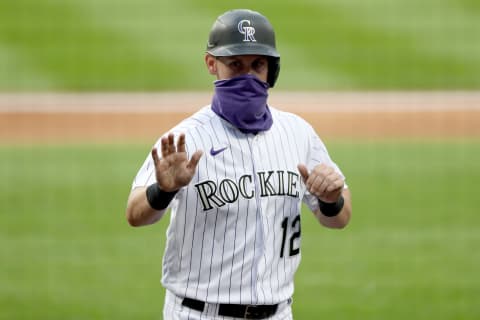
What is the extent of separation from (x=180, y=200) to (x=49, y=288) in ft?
13.9

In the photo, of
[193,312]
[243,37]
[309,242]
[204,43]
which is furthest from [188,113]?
[193,312]

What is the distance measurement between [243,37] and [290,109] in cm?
1196

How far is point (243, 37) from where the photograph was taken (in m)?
3.86

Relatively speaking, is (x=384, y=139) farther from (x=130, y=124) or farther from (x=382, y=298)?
(x=382, y=298)

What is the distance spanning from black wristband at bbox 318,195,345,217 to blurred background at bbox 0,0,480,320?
11.0 feet

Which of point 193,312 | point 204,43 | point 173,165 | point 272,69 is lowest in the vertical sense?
point 193,312

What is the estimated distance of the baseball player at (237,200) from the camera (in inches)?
148

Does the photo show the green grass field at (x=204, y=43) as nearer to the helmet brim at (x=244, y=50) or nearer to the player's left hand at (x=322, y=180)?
the helmet brim at (x=244, y=50)

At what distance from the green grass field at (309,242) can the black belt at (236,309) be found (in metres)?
3.34

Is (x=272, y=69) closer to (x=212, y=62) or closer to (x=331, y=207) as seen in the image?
(x=212, y=62)

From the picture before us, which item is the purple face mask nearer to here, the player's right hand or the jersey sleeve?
the jersey sleeve

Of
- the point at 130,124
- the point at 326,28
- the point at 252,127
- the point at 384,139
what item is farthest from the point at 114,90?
the point at 252,127

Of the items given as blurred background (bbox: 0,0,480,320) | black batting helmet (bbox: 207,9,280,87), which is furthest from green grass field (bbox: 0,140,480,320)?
black batting helmet (bbox: 207,9,280,87)

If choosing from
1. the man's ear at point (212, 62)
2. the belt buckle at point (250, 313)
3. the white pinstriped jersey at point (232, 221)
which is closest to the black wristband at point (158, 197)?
the white pinstriped jersey at point (232, 221)
